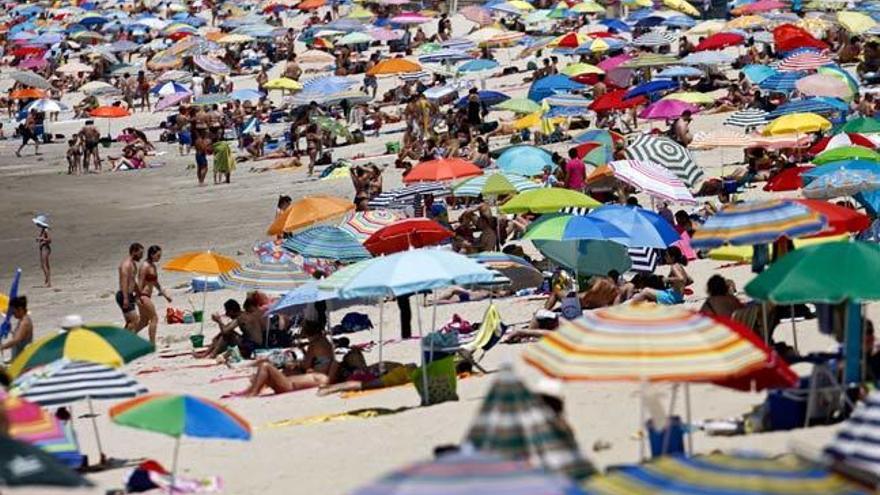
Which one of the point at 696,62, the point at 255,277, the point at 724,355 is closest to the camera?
the point at 724,355

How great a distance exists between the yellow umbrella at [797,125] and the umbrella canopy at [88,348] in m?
11.6

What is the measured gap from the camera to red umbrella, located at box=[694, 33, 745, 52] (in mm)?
30875

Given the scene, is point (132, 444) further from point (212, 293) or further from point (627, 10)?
point (627, 10)

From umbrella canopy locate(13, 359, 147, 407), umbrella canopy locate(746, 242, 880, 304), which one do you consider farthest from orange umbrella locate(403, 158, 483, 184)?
umbrella canopy locate(746, 242, 880, 304)

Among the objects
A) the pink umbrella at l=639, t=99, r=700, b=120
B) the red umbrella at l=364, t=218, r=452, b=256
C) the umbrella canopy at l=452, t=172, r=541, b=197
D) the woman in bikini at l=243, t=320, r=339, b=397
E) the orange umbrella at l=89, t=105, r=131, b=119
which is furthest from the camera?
the orange umbrella at l=89, t=105, r=131, b=119

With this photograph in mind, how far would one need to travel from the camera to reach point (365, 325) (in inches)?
617

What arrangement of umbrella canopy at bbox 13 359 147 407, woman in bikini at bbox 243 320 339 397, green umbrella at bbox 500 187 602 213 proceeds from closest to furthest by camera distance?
umbrella canopy at bbox 13 359 147 407 → woman in bikini at bbox 243 320 339 397 → green umbrella at bbox 500 187 602 213

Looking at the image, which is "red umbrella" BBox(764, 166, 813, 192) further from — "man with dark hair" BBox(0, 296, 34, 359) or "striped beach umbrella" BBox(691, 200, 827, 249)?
"man with dark hair" BBox(0, 296, 34, 359)

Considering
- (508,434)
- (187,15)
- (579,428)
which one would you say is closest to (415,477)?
(508,434)

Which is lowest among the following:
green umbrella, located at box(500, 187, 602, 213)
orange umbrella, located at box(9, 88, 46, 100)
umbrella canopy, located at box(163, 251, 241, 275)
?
orange umbrella, located at box(9, 88, 46, 100)

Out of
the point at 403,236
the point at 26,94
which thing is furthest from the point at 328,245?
the point at 26,94

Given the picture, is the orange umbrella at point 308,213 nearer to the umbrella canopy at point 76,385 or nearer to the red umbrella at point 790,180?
the red umbrella at point 790,180

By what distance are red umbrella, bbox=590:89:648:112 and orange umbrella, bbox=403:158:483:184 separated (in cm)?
643

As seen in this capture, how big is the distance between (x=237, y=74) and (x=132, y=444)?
3045 centimetres
